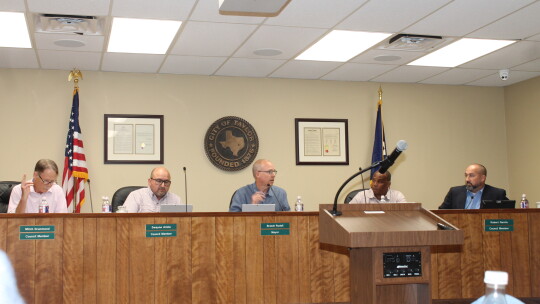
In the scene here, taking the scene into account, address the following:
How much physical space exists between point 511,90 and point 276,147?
11.1 feet

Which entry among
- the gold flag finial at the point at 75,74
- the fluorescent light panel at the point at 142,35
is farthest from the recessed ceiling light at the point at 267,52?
the gold flag finial at the point at 75,74

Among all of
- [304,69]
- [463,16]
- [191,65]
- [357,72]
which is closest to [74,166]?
[191,65]

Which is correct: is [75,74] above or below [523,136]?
above

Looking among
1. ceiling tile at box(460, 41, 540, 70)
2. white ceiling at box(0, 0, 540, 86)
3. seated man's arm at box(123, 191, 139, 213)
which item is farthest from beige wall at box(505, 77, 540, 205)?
seated man's arm at box(123, 191, 139, 213)

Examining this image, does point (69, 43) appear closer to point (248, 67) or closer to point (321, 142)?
point (248, 67)

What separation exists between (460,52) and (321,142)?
6.97ft

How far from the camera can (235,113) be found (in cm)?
795

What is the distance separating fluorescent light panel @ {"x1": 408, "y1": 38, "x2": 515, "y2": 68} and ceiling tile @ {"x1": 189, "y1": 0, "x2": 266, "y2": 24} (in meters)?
2.22

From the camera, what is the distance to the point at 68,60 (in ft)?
22.7

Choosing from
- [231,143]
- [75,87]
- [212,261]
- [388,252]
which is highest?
[75,87]

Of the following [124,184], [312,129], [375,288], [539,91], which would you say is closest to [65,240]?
[375,288]

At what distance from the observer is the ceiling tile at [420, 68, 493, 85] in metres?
7.82

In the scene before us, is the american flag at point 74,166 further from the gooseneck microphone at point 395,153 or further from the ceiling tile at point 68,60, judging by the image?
the gooseneck microphone at point 395,153

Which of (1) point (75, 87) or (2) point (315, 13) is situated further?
(1) point (75, 87)
